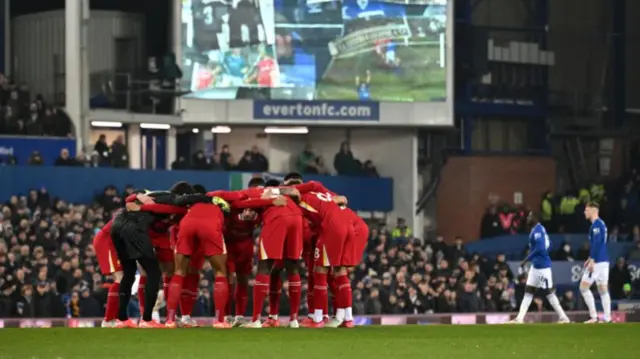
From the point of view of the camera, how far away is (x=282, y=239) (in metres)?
24.9

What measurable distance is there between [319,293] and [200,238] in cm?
193

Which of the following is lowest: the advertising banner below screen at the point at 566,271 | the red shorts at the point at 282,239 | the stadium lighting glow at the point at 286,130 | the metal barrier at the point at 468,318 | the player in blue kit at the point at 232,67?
the metal barrier at the point at 468,318

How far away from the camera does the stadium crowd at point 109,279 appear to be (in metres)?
33.4

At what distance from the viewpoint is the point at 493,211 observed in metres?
48.1

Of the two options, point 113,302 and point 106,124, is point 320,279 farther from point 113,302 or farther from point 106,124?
point 106,124

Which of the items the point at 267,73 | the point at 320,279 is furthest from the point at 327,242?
the point at 267,73

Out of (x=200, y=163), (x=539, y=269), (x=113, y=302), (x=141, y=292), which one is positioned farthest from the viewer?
(x=200, y=163)

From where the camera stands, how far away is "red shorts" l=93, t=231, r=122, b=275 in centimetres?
2577

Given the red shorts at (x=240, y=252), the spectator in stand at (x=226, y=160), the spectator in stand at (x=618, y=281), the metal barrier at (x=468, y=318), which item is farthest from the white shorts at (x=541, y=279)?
the spectator in stand at (x=226, y=160)

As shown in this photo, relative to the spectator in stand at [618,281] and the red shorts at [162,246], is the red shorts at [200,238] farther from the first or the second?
the spectator in stand at [618,281]

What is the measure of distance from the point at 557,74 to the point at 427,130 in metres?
7.48

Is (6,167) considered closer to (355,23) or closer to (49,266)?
(49,266)

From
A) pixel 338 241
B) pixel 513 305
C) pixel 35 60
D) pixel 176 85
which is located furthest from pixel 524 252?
pixel 338 241

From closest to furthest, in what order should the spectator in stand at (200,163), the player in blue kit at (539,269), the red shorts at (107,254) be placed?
the red shorts at (107,254)
the player in blue kit at (539,269)
the spectator in stand at (200,163)
